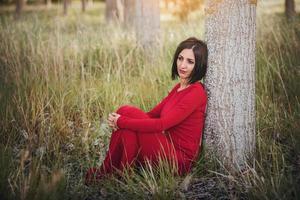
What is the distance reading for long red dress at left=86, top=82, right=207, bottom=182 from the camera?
9.98ft

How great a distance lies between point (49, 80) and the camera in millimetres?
4688

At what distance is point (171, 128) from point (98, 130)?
0.96 meters

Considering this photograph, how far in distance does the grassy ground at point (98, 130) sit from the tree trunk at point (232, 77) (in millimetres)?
155

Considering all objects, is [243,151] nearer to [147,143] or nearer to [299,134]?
[299,134]

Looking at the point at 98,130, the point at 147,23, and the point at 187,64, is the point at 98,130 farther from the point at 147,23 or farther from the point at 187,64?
the point at 147,23

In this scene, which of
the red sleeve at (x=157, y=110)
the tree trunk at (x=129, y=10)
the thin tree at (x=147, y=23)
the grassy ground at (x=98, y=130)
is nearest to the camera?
the grassy ground at (x=98, y=130)

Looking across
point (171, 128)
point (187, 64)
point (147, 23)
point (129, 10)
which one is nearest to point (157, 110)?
point (171, 128)

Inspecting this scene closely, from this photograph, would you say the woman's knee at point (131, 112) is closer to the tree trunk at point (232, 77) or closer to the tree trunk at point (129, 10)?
the tree trunk at point (232, 77)

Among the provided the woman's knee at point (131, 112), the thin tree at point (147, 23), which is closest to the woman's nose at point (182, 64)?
the woman's knee at point (131, 112)

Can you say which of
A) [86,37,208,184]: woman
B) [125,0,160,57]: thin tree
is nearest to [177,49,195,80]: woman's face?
[86,37,208,184]: woman

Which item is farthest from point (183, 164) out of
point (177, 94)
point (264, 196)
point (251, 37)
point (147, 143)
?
point (251, 37)

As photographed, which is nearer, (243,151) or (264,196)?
(264,196)

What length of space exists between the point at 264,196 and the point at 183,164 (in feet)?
2.61

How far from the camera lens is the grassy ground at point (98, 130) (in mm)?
2691
